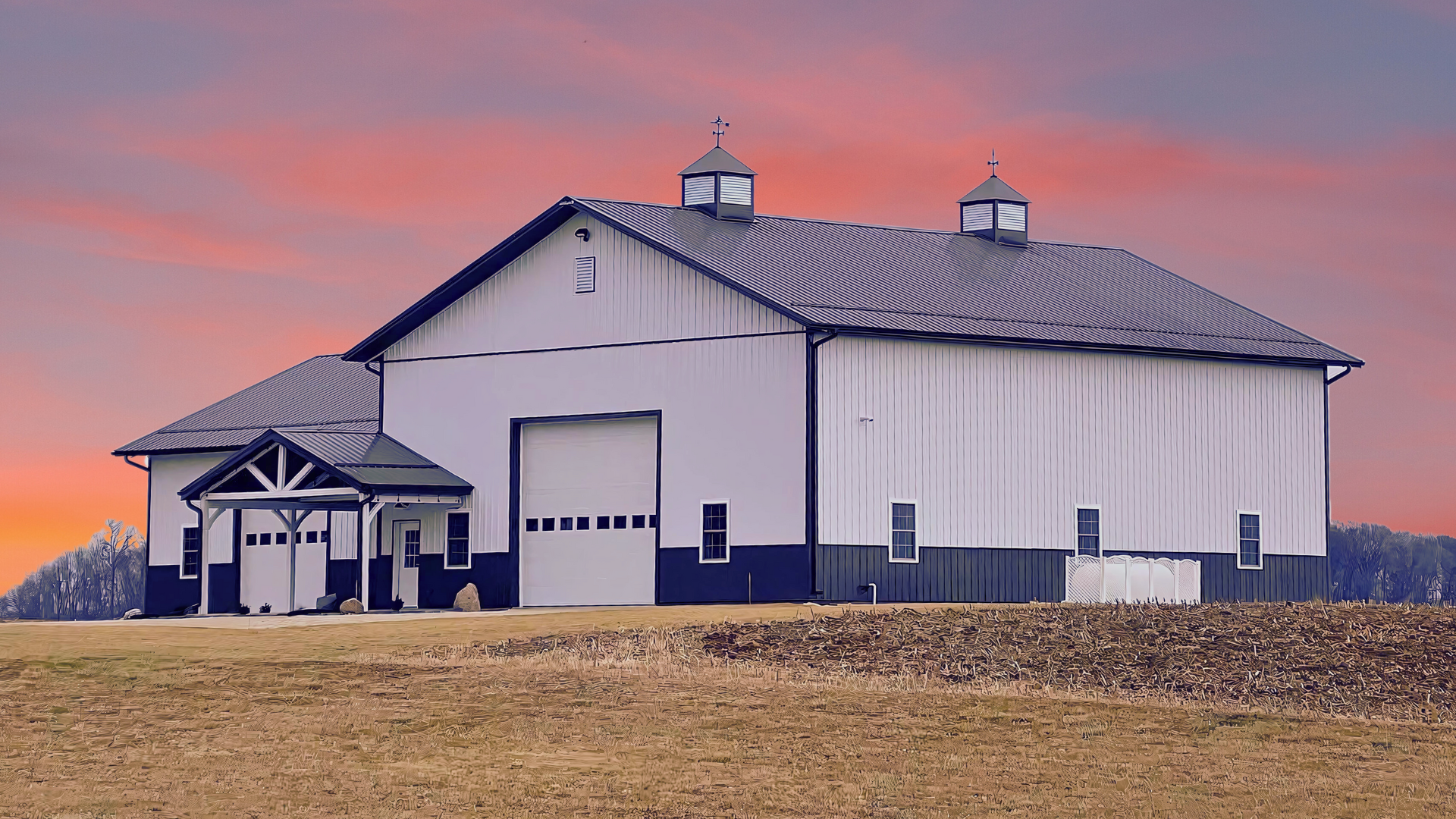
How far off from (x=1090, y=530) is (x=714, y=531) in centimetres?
746

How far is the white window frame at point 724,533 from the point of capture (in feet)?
124

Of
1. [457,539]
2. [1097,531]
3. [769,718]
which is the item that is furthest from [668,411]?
[769,718]

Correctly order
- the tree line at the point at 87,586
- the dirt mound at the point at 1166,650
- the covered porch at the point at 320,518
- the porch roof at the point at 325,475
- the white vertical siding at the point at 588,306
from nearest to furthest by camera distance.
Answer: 1. the dirt mound at the point at 1166,650
2. the white vertical siding at the point at 588,306
3. the porch roof at the point at 325,475
4. the covered porch at the point at 320,518
5. the tree line at the point at 87,586

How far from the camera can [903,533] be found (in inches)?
1478

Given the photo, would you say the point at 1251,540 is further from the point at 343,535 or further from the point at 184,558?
the point at 184,558

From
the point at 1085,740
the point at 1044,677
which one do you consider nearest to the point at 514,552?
the point at 1044,677

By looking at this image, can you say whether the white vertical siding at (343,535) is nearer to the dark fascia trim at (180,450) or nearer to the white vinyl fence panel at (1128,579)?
the dark fascia trim at (180,450)

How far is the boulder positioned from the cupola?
14533 mm

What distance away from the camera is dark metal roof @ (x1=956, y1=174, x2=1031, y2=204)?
153ft

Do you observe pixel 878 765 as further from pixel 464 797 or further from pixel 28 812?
pixel 28 812

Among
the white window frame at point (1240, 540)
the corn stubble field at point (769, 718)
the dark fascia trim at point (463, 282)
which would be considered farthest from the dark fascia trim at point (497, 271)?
the white window frame at point (1240, 540)

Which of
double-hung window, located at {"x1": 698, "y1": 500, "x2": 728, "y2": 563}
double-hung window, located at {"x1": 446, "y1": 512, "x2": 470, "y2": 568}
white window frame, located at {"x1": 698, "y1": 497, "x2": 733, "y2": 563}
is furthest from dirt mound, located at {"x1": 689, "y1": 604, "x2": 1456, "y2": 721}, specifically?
double-hung window, located at {"x1": 446, "y1": 512, "x2": 470, "y2": 568}

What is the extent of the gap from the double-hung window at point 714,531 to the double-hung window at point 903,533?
122 inches

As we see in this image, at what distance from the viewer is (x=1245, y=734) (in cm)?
2084
